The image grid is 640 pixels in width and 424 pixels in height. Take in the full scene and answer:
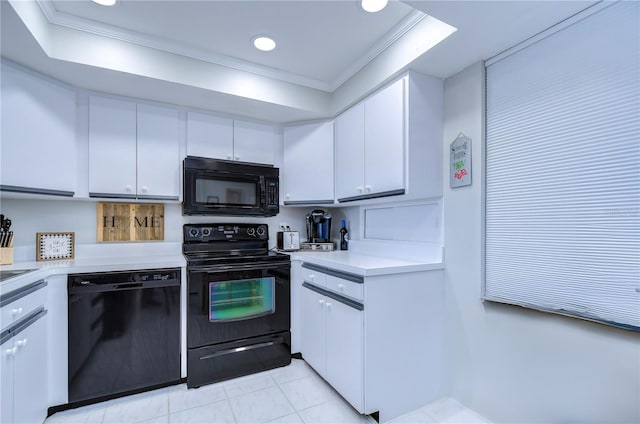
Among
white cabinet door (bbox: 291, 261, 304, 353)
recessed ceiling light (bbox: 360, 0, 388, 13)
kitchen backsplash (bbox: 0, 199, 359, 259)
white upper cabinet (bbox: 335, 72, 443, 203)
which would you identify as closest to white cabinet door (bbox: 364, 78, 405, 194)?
white upper cabinet (bbox: 335, 72, 443, 203)

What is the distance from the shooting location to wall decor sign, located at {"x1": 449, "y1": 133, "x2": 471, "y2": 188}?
1925 mm

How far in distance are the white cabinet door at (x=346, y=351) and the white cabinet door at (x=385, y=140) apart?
3.00ft

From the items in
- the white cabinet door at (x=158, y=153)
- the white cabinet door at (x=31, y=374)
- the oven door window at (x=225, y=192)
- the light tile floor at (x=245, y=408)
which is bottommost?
the light tile floor at (x=245, y=408)

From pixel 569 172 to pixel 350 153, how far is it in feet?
4.89

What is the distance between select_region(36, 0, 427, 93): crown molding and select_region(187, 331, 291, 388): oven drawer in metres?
2.18

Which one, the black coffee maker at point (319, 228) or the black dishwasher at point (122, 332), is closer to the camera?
the black dishwasher at point (122, 332)

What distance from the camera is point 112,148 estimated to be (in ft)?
7.58

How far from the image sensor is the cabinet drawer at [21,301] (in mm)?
1412

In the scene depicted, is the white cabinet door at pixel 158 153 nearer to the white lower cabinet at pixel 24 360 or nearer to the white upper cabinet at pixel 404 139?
the white lower cabinet at pixel 24 360

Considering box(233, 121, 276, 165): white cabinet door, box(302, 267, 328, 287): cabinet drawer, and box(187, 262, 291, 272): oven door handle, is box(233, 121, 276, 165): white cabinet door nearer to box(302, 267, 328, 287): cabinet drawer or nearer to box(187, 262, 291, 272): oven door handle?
box(187, 262, 291, 272): oven door handle

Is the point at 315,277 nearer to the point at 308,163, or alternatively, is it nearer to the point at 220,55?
the point at 308,163

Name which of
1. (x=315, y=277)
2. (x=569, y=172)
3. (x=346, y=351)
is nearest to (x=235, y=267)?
(x=315, y=277)

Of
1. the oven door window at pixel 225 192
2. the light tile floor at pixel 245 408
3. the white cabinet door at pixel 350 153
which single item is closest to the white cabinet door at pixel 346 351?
the light tile floor at pixel 245 408

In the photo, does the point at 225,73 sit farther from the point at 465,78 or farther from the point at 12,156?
the point at 465,78
